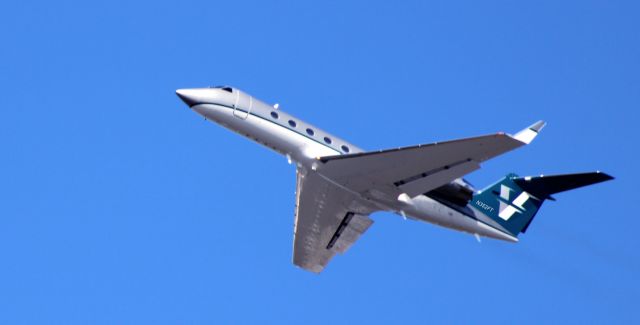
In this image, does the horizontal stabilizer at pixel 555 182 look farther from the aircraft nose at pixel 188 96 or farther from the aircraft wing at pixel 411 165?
the aircraft nose at pixel 188 96

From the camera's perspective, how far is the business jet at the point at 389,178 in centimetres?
3169

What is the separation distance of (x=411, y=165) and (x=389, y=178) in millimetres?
1095

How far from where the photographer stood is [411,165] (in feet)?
106

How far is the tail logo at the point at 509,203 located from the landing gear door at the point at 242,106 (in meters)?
9.88

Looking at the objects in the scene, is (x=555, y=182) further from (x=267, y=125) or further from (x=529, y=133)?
(x=267, y=125)

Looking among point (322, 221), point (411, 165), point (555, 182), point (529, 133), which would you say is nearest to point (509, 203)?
point (555, 182)

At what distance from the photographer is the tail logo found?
1436 inches

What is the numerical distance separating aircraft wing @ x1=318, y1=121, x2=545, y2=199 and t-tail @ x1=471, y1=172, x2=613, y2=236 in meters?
3.82

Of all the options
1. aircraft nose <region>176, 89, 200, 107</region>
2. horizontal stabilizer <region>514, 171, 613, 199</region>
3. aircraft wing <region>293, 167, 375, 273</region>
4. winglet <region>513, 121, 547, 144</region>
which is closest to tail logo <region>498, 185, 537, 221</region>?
horizontal stabilizer <region>514, 171, 613, 199</region>

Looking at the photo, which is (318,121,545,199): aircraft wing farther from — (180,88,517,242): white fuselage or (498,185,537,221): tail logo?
(498,185,537,221): tail logo

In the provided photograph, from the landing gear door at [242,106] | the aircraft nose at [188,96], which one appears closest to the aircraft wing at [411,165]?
the landing gear door at [242,106]

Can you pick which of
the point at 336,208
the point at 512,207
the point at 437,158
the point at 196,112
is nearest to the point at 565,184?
the point at 512,207

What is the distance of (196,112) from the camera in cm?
3331

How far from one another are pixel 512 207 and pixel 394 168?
20.7ft
